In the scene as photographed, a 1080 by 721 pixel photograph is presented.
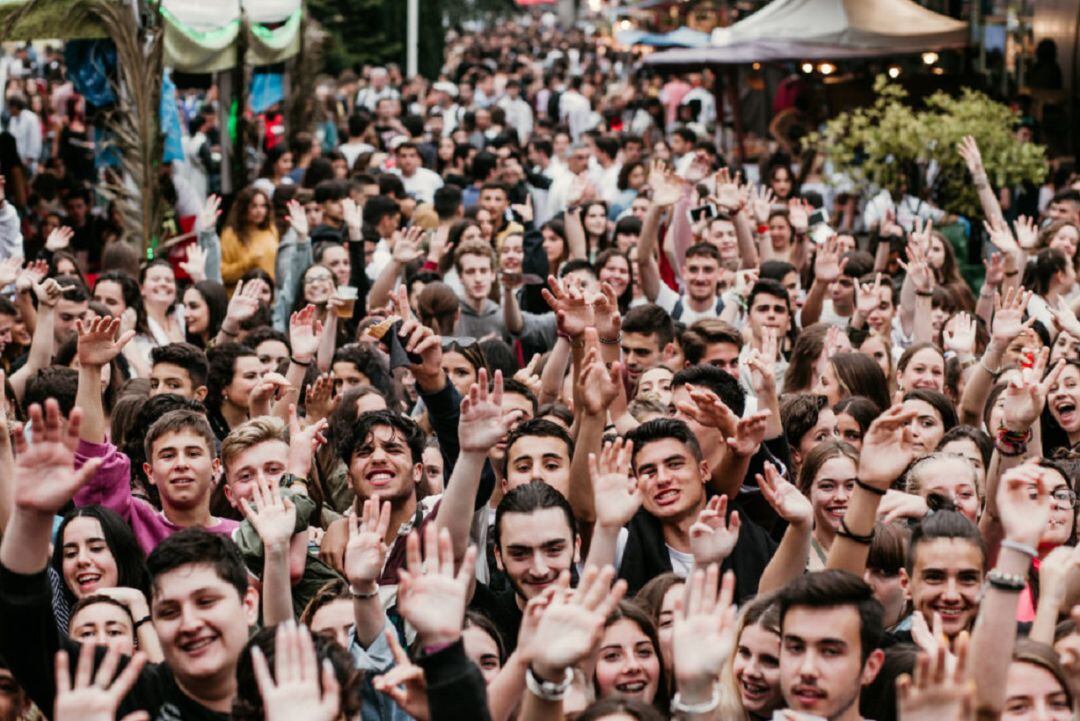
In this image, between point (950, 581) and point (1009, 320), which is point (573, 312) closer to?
point (1009, 320)

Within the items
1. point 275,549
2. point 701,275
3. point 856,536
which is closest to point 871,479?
point 856,536

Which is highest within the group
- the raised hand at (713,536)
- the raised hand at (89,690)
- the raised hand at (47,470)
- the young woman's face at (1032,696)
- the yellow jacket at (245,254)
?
the raised hand at (47,470)

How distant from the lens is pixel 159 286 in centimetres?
995

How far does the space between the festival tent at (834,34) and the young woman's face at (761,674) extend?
14.7 meters

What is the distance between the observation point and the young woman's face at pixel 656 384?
7621 mm

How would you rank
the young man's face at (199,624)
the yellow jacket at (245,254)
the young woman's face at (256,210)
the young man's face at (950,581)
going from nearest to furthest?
the young man's face at (199,624), the young man's face at (950,581), the yellow jacket at (245,254), the young woman's face at (256,210)

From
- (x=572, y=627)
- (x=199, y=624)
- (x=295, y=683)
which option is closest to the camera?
(x=295, y=683)

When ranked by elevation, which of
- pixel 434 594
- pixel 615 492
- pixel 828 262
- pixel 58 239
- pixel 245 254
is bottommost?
pixel 245 254

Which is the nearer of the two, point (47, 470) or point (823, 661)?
point (47, 470)

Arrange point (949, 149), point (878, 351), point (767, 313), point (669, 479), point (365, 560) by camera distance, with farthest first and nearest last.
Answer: point (949, 149), point (767, 313), point (878, 351), point (669, 479), point (365, 560)

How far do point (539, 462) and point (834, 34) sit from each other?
13.5 meters

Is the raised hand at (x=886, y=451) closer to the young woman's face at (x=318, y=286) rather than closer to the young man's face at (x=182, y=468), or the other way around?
the young man's face at (x=182, y=468)

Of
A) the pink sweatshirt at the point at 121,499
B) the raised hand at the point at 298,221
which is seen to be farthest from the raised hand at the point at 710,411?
the raised hand at the point at 298,221

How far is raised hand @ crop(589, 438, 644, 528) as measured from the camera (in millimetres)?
5027
